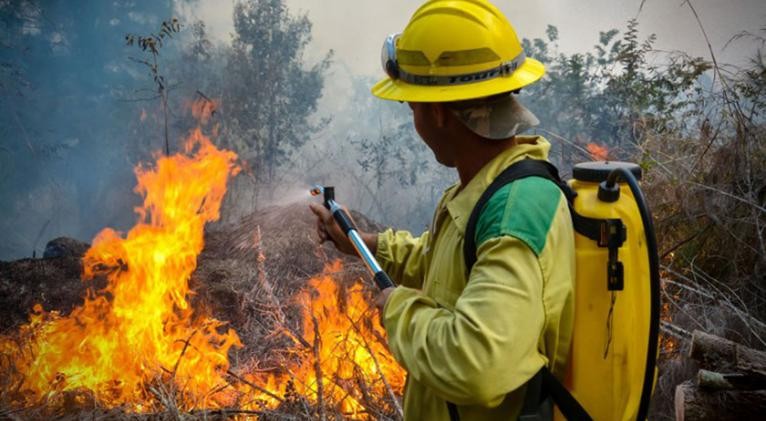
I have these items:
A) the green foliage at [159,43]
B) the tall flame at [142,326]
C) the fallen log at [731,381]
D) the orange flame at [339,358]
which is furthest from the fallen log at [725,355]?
the green foliage at [159,43]

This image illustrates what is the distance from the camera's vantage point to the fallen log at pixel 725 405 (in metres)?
2.81

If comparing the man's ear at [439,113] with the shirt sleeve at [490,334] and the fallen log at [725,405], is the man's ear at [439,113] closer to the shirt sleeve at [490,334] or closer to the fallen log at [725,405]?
the shirt sleeve at [490,334]

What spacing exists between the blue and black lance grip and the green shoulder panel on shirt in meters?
0.39

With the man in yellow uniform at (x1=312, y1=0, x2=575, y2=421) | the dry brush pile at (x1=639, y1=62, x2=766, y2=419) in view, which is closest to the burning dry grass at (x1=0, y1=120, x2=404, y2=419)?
the man in yellow uniform at (x1=312, y1=0, x2=575, y2=421)

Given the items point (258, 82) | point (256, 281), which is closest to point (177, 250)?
point (256, 281)

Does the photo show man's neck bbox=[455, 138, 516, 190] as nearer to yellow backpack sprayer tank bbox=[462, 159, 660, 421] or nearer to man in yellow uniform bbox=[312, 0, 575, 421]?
man in yellow uniform bbox=[312, 0, 575, 421]

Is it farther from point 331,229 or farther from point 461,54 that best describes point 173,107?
point 461,54

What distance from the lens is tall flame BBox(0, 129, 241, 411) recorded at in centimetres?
510

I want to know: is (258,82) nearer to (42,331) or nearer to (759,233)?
(42,331)

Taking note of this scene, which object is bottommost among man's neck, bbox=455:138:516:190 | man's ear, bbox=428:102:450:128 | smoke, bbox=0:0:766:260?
man's neck, bbox=455:138:516:190

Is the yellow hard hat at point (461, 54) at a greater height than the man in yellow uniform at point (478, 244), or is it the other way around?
the yellow hard hat at point (461, 54)

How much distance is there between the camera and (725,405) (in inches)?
112

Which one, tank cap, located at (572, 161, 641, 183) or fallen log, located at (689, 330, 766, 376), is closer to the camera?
tank cap, located at (572, 161, 641, 183)

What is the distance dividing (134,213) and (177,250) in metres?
5.38
